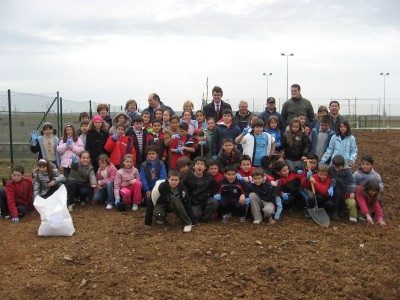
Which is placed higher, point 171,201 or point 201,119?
point 201,119

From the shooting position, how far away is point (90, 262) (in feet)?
15.0

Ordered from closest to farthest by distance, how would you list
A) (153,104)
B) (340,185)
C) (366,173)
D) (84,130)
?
1. (340,185)
2. (366,173)
3. (84,130)
4. (153,104)

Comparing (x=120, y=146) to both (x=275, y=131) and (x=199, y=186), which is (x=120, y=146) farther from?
(x=275, y=131)

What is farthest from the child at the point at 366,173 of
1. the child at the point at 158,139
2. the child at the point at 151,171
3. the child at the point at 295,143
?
the child at the point at 158,139

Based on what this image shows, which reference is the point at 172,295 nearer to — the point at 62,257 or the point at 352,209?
the point at 62,257

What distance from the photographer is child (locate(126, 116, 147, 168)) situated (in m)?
7.12

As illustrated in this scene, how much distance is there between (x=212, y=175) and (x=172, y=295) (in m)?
2.63

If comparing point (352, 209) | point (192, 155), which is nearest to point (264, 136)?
point (192, 155)

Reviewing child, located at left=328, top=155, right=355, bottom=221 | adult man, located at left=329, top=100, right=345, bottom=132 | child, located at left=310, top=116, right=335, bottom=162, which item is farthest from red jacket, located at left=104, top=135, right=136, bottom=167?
adult man, located at left=329, top=100, right=345, bottom=132

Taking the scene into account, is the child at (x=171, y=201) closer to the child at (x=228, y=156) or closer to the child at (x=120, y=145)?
the child at (x=228, y=156)

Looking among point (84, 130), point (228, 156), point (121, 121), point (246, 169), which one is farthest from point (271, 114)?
point (84, 130)

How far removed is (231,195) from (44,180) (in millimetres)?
2938

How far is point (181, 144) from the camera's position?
690cm

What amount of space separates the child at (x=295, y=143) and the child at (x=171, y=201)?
2053 mm
